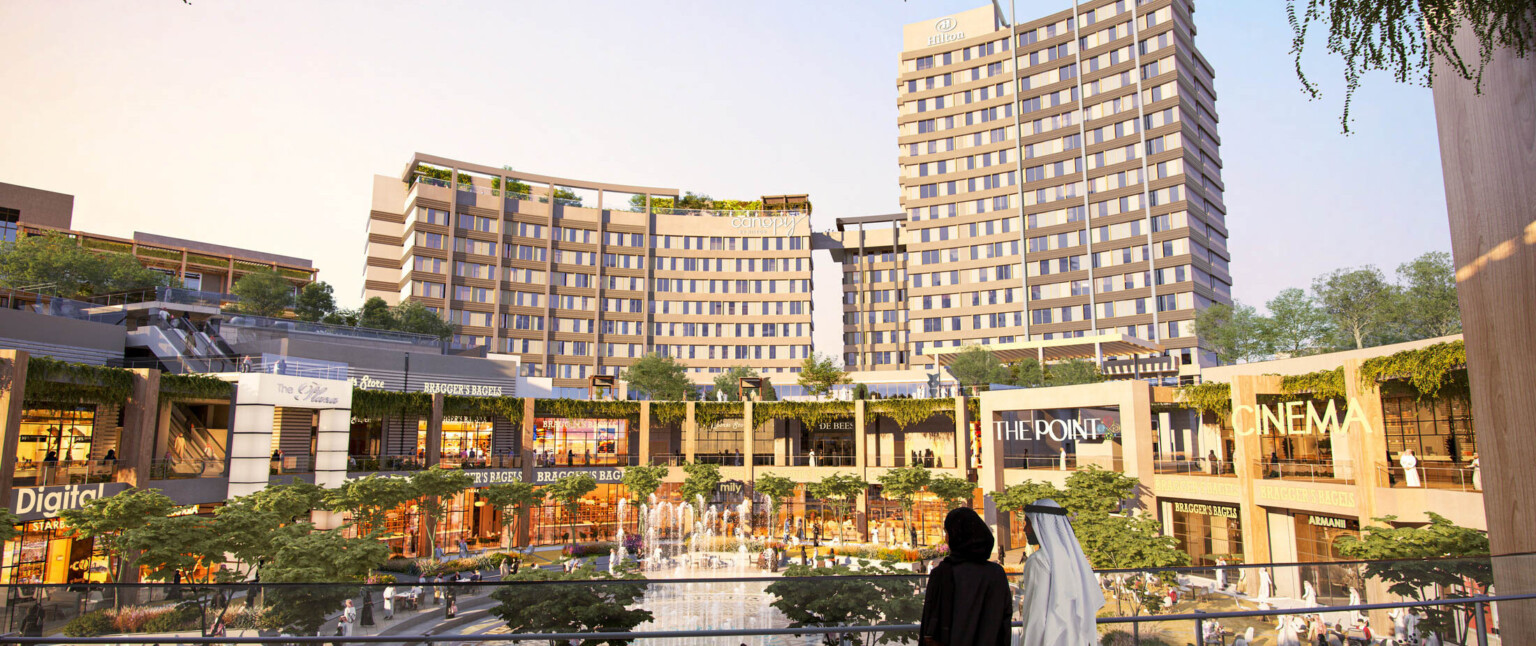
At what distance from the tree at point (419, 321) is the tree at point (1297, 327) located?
66.1 metres

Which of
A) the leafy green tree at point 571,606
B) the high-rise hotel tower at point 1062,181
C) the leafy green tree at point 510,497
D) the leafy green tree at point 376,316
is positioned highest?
the high-rise hotel tower at point 1062,181

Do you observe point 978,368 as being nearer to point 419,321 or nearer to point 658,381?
point 658,381

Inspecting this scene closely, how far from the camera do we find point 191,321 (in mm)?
45938

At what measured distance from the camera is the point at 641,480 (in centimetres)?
4481

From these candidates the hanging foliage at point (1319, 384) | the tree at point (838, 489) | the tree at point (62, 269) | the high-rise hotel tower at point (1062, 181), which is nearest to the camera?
the hanging foliage at point (1319, 384)

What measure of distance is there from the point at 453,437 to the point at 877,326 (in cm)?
6014

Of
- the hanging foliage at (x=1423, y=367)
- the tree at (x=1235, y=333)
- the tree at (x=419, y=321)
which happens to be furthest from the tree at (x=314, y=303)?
the tree at (x=1235, y=333)

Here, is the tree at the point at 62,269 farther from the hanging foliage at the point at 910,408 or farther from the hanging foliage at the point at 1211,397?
the hanging foliage at the point at 1211,397

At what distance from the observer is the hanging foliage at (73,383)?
2733 centimetres

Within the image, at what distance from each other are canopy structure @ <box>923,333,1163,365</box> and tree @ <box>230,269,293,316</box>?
A: 2075 inches

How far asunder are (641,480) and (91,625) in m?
38.6

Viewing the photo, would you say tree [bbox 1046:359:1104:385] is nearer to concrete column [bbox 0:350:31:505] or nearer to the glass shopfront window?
the glass shopfront window

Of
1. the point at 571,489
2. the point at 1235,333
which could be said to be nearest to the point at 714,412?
the point at 571,489

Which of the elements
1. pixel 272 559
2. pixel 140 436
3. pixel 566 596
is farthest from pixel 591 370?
pixel 566 596
